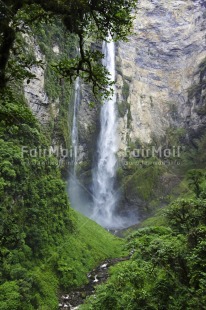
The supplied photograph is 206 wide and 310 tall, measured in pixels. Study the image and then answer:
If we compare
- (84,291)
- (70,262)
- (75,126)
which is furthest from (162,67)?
(84,291)

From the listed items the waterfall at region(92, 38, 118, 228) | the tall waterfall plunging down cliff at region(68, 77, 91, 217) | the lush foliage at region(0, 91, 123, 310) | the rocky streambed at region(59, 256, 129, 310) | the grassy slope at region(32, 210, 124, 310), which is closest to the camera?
the lush foliage at region(0, 91, 123, 310)

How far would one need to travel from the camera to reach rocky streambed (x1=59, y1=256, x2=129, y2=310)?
15.1m

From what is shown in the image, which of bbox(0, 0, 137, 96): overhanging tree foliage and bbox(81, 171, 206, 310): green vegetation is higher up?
bbox(0, 0, 137, 96): overhanging tree foliage

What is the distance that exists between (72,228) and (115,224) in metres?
18.5

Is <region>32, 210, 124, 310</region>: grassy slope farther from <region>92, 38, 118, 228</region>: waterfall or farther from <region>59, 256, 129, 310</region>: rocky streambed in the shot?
<region>92, 38, 118, 228</region>: waterfall

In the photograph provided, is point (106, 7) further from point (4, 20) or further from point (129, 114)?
point (129, 114)

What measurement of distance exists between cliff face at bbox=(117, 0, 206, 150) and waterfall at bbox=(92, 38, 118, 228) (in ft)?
8.24

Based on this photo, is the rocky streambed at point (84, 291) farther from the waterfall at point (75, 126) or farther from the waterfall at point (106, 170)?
the waterfall at point (106, 170)

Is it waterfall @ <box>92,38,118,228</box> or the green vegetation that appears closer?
the green vegetation

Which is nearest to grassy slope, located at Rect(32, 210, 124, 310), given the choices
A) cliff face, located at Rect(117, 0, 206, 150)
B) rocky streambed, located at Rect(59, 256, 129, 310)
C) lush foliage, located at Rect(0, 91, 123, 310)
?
lush foliage, located at Rect(0, 91, 123, 310)

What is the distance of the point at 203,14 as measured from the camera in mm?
55344

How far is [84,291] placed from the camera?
16.7m

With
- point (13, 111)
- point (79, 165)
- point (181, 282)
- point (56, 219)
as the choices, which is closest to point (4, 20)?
point (13, 111)

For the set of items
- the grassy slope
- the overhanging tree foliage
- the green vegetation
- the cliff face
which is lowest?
the grassy slope
